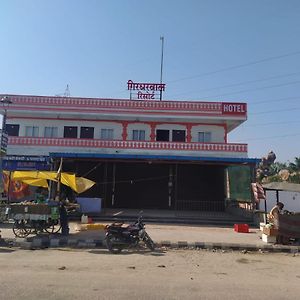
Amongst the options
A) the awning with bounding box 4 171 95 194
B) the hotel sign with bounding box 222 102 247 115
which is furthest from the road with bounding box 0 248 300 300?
the hotel sign with bounding box 222 102 247 115

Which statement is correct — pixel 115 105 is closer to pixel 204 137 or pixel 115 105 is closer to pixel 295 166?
pixel 204 137

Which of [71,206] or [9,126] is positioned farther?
[9,126]

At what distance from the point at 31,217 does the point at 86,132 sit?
14.7 meters

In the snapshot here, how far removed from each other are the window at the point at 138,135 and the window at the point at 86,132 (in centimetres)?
299

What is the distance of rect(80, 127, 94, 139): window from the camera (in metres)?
31.2

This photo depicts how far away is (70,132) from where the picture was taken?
1230 inches

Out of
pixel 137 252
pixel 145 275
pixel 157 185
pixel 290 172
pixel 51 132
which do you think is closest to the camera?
pixel 145 275

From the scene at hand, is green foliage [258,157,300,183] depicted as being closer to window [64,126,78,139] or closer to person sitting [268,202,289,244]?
window [64,126,78,139]

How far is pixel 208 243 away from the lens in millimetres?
15898

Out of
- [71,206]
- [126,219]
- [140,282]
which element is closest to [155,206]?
[126,219]

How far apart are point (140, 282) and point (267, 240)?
9594 millimetres

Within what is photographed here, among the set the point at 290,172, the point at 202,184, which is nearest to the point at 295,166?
the point at 290,172

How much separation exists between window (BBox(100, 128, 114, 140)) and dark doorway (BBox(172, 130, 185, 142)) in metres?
4.41

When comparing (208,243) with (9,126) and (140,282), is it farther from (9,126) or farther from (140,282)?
(9,126)
